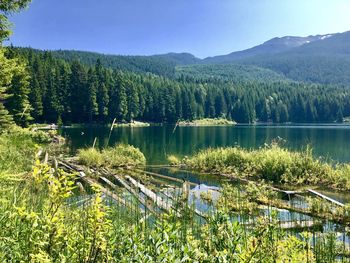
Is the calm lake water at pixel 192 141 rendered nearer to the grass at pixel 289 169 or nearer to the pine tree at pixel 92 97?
the grass at pixel 289 169

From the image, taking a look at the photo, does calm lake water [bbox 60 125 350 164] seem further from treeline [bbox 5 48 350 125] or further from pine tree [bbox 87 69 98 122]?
pine tree [bbox 87 69 98 122]

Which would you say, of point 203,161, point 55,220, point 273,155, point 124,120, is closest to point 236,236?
point 55,220

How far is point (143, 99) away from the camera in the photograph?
349 ft

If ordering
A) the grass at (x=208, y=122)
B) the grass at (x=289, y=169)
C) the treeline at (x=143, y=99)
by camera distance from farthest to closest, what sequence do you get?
the grass at (x=208, y=122), the treeline at (x=143, y=99), the grass at (x=289, y=169)

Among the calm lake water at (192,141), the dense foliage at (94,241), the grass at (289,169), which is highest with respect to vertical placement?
the dense foliage at (94,241)

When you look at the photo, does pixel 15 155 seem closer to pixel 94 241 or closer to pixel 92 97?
pixel 94 241

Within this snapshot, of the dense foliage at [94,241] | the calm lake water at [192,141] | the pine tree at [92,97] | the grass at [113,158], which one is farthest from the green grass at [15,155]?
the pine tree at [92,97]

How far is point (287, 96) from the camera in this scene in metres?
158

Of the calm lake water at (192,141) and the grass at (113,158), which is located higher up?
the grass at (113,158)

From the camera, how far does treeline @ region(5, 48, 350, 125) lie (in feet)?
259

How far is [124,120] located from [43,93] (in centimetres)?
2591

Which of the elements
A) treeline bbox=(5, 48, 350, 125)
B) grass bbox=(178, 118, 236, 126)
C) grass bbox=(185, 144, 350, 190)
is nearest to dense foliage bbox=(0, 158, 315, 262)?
grass bbox=(185, 144, 350, 190)

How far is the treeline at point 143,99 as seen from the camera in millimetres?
78875

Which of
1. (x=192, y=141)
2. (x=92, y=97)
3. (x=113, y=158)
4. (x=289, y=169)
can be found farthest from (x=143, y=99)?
(x=289, y=169)
